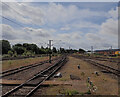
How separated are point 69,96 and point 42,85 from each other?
110 inches

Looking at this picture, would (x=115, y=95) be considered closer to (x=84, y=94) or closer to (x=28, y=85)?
(x=84, y=94)

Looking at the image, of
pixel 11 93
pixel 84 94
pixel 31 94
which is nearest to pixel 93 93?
pixel 84 94

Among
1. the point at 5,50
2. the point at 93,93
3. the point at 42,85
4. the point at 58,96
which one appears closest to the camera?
the point at 58,96

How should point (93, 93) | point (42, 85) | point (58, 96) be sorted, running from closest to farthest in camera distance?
point (58, 96), point (93, 93), point (42, 85)

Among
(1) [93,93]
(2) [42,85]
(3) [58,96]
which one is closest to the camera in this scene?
(3) [58,96]

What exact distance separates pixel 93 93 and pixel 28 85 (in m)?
4.26

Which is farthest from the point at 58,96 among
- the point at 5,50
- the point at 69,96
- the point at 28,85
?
the point at 5,50

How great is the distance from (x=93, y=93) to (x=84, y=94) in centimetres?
52

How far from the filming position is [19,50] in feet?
303

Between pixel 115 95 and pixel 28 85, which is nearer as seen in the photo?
pixel 115 95

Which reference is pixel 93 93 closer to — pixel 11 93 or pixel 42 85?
pixel 42 85

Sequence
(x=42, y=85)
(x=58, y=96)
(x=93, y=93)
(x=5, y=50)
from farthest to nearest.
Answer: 1. (x=5, y=50)
2. (x=42, y=85)
3. (x=93, y=93)
4. (x=58, y=96)

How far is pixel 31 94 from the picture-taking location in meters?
6.73

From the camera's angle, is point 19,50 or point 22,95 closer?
point 22,95
